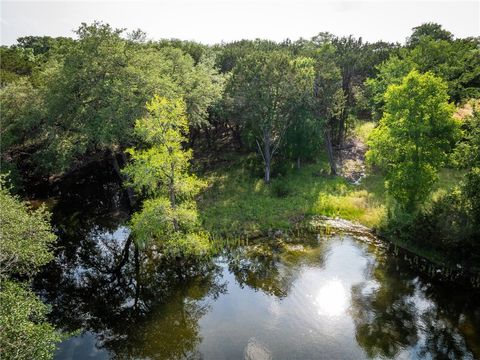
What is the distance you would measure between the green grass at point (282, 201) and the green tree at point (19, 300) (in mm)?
15999

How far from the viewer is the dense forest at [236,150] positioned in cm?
2477

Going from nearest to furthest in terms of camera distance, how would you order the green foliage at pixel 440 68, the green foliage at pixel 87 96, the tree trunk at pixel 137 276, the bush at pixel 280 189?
the tree trunk at pixel 137 276, the green foliage at pixel 87 96, the bush at pixel 280 189, the green foliage at pixel 440 68

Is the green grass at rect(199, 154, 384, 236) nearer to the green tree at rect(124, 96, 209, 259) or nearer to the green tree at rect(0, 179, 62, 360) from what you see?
the green tree at rect(124, 96, 209, 259)

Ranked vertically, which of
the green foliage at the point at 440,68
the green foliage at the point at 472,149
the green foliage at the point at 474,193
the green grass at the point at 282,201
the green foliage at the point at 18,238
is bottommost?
the green grass at the point at 282,201

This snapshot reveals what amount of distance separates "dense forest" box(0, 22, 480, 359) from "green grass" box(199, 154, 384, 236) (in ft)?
0.59

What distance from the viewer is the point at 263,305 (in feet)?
77.2

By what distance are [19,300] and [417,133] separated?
2912 centimetres

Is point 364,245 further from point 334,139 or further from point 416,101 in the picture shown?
point 334,139

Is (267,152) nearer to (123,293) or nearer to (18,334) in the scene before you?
(123,293)

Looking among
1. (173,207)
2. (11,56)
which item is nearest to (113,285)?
(173,207)

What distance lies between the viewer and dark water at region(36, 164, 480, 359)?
20.1 meters

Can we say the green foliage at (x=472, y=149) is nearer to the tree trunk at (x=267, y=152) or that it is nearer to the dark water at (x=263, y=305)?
the dark water at (x=263, y=305)

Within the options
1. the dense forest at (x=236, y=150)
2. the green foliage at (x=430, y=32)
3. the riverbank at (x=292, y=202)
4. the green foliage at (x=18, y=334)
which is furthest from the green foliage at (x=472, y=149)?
the green foliage at (x=430, y=32)

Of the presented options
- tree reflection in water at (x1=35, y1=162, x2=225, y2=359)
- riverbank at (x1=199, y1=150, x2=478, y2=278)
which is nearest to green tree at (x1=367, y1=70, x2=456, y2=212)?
riverbank at (x1=199, y1=150, x2=478, y2=278)
